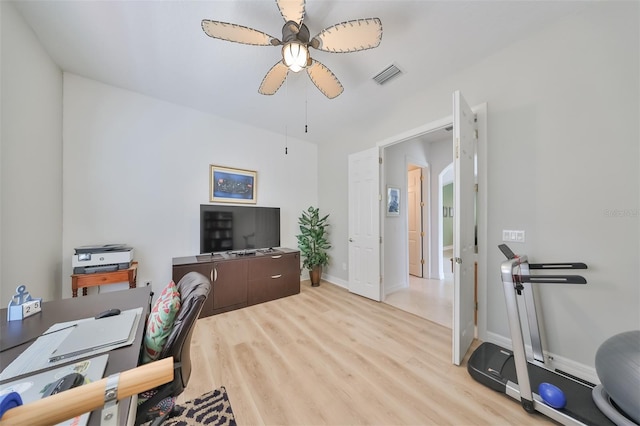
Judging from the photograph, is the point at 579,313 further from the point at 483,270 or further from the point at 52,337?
the point at 52,337

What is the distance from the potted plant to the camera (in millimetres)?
4055

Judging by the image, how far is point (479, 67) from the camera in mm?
2299

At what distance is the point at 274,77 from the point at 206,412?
2666mm

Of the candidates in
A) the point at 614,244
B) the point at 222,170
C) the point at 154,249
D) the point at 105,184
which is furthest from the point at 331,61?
the point at 154,249

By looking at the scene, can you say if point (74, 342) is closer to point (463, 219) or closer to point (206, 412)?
point (206, 412)

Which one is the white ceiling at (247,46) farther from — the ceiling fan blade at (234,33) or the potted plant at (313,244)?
the potted plant at (313,244)

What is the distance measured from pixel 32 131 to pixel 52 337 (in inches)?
78.7

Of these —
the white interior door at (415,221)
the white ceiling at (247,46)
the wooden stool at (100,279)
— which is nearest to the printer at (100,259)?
the wooden stool at (100,279)

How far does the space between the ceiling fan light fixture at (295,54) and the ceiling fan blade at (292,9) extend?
0.47 ft

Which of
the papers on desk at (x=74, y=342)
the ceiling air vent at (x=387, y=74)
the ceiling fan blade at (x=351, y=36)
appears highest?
the ceiling air vent at (x=387, y=74)

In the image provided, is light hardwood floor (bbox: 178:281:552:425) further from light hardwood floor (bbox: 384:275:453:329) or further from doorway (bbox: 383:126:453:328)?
doorway (bbox: 383:126:453:328)

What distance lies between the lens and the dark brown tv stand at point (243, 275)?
2.85 m

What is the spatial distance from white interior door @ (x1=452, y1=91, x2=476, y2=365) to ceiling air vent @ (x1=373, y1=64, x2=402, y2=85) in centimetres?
81

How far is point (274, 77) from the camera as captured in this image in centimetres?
206
